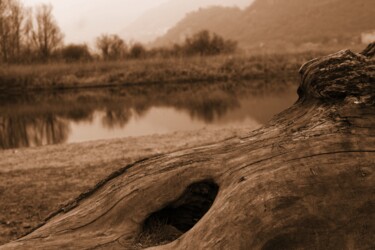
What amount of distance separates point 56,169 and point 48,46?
1205 inches

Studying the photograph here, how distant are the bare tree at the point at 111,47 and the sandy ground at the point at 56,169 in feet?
82.2

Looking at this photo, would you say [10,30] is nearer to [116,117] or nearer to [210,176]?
[116,117]

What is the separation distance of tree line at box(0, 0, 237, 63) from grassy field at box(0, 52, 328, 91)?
2.86 m

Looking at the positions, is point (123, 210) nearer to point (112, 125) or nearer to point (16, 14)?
point (112, 125)

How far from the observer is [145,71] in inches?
1206

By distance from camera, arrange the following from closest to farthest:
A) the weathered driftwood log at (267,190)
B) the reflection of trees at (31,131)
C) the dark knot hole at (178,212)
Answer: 1. the weathered driftwood log at (267,190)
2. the dark knot hole at (178,212)
3. the reflection of trees at (31,131)

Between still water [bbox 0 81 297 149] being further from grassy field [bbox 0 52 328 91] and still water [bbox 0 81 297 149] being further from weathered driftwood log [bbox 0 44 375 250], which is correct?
weathered driftwood log [bbox 0 44 375 250]

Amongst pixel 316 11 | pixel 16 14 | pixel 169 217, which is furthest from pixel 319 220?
pixel 316 11

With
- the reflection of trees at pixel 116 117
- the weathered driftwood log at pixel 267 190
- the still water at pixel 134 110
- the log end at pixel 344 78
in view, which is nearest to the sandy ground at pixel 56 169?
the weathered driftwood log at pixel 267 190

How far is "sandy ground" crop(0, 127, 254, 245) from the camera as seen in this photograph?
5551 millimetres

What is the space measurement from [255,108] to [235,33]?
110098mm

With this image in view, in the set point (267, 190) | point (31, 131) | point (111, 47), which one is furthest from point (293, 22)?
point (267, 190)

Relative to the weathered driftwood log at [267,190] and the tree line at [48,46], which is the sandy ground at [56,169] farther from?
Result: the tree line at [48,46]

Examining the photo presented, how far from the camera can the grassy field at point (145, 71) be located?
29.5 meters
